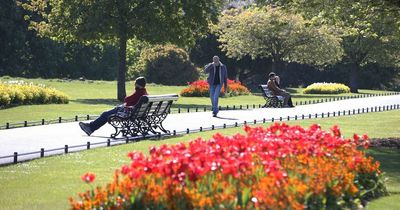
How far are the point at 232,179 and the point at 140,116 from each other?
39.2 ft


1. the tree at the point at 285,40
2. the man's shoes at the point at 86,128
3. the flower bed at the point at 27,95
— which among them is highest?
the tree at the point at 285,40

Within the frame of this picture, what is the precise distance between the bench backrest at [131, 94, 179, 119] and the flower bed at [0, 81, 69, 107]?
12.3 metres

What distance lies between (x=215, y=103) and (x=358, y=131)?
6619 millimetres

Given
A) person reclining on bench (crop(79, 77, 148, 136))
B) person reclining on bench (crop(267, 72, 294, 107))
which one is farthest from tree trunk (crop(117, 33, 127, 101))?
person reclining on bench (crop(79, 77, 148, 136))

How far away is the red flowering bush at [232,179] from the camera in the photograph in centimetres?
668

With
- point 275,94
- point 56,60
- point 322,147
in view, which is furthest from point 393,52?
point 322,147

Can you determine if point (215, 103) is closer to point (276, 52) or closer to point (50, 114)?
point (50, 114)

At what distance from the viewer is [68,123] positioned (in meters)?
23.5

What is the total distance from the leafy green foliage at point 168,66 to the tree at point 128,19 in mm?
21310

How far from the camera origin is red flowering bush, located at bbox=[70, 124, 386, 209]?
6676 millimetres

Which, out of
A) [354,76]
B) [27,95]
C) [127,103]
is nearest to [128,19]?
[27,95]

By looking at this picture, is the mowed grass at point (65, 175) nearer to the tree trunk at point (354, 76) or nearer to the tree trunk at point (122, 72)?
the tree trunk at point (122, 72)

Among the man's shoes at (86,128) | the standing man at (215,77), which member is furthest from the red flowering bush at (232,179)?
the standing man at (215,77)

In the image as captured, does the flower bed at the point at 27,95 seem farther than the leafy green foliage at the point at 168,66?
No
